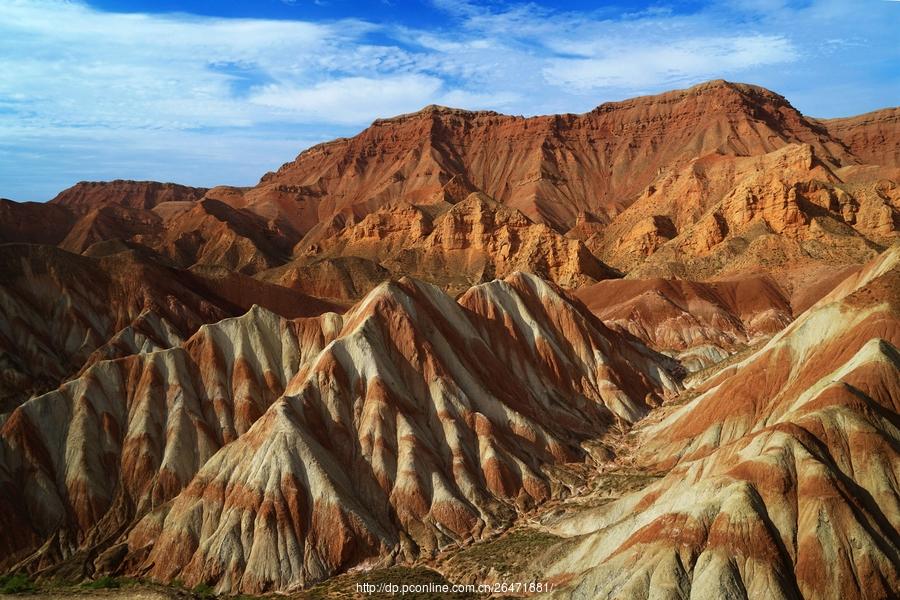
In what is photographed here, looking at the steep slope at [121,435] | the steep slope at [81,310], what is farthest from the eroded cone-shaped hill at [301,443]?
the steep slope at [81,310]

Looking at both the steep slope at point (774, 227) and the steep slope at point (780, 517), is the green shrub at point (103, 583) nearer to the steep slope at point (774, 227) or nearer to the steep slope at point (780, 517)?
the steep slope at point (780, 517)

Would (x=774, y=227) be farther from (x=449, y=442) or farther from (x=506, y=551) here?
(x=506, y=551)

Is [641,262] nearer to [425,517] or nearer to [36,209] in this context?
[425,517]

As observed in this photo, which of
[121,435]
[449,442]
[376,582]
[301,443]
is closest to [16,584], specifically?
[121,435]

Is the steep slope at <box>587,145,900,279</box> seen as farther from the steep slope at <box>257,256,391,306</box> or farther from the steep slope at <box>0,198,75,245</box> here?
the steep slope at <box>0,198,75,245</box>

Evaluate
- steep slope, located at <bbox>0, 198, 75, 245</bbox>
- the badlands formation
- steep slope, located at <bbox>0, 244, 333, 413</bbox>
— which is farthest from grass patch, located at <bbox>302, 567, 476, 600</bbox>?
steep slope, located at <bbox>0, 198, 75, 245</bbox>

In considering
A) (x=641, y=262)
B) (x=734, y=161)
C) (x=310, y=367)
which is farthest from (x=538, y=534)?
(x=734, y=161)
